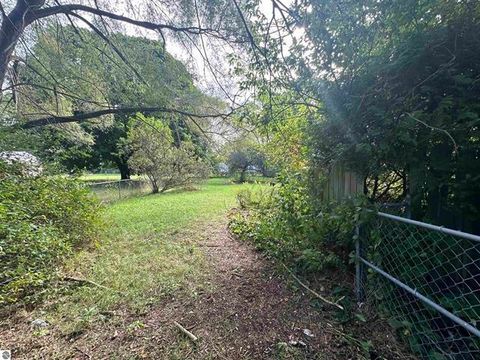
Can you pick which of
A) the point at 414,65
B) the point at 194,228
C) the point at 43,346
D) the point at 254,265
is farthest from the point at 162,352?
the point at 194,228

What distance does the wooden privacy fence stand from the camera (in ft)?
7.84

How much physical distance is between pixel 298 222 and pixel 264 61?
211 cm

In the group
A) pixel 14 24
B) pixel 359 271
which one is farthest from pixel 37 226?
pixel 359 271

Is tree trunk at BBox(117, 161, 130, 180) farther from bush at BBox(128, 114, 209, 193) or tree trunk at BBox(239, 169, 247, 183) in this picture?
tree trunk at BBox(239, 169, 247, 183)

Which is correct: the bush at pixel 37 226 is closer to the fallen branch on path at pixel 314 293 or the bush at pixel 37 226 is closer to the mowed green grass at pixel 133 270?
the mowed green grass at pixel 133 270

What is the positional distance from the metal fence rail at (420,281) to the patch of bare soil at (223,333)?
0.19 m

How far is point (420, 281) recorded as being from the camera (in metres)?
1.85

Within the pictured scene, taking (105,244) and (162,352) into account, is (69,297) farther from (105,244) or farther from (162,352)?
(105,244)

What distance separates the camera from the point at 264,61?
2.88 metres

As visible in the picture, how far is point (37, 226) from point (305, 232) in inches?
135

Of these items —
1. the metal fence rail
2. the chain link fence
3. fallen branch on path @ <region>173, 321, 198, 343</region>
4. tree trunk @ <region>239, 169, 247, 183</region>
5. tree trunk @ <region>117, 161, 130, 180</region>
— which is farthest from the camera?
tree trunk @ <region>239, 169, 247, 183</region>

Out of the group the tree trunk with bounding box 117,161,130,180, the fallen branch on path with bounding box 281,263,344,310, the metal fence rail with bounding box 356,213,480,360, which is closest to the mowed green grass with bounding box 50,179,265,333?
the fallen branch on path with bounding box 281,263,344,310

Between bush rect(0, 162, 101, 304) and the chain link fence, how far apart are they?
3529 mm

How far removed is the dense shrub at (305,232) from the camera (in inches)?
95.2
